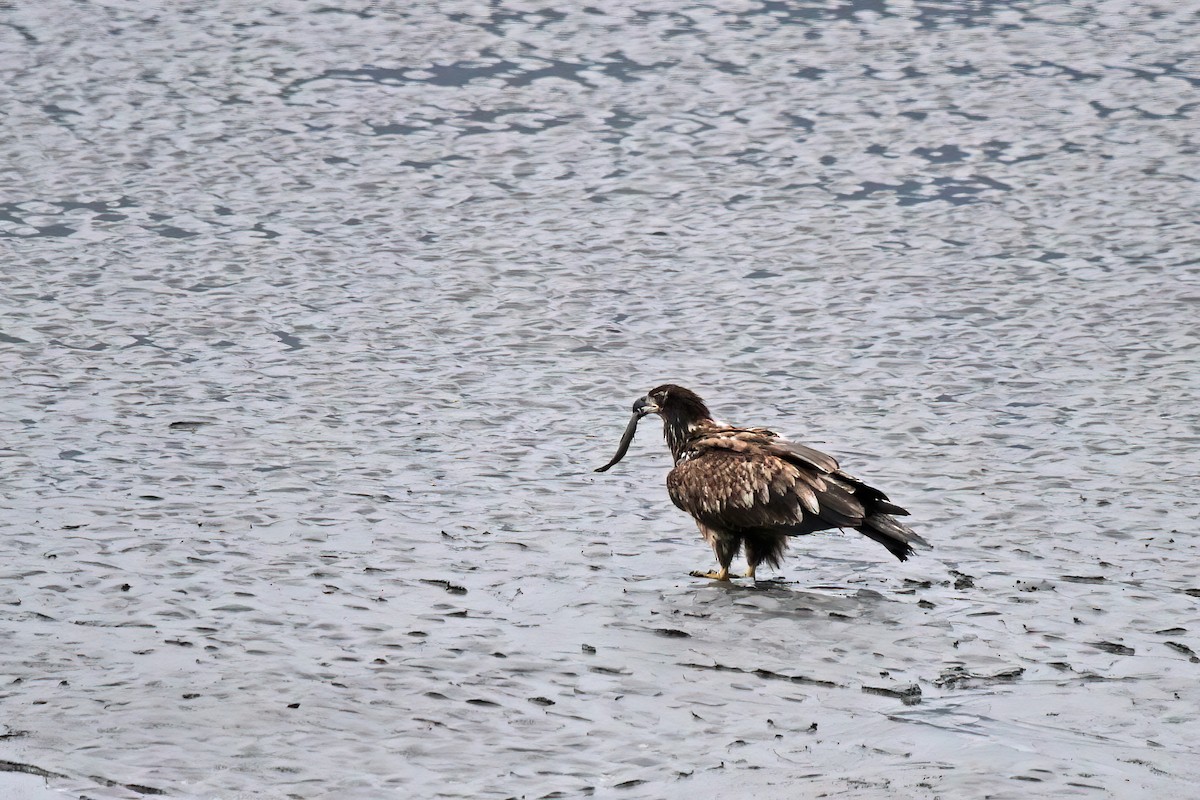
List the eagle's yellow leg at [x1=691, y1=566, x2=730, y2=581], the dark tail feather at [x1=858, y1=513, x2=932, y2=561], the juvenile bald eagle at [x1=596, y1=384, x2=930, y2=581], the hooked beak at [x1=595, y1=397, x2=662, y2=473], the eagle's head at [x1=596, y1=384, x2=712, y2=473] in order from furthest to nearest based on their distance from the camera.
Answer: the hooked beak at [x1=595, y1=397, x2=662, y2=473] < the eagle's head at [x1=596, y1=384, x2=712, y2=473] < the eagle's yellow leg at [x1=691, y1=566, x2=730, y2=581] < the juvenile bald eagle at [x1=596, y1=384, x2=930, y2=581] < the dark tail feather at [x1=858, y1=513, x2=932, y2=561]

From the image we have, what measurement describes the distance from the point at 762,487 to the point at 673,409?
1.33m

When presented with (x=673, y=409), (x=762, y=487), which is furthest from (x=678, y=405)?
(x=762, y=487)

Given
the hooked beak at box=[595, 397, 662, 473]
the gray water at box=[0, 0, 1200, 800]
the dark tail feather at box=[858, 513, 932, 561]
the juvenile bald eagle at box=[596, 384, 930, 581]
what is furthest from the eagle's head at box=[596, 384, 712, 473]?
the dark tail feather at box=[858, 513, 932, 561]

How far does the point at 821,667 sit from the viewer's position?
8602 millimetres

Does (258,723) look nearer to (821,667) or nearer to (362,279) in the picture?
(821,667)

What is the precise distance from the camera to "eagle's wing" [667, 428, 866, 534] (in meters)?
9.90

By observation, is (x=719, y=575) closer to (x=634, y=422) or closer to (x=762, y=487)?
(x=762, y=487)

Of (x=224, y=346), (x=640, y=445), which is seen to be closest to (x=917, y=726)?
(x=640, y=445)

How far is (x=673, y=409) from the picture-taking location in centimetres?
1129

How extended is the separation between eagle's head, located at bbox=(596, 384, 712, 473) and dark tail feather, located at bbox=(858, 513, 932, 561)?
1.70m

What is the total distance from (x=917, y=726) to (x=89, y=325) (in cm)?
900

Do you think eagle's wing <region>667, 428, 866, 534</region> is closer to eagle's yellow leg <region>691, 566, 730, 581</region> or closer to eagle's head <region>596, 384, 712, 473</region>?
eagle's yellow leg <region>691, 566, 730, 581</region>

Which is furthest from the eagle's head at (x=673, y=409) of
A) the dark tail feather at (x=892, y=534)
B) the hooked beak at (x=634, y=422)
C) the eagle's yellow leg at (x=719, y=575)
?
the dark tail feather at (x=892, y=534)

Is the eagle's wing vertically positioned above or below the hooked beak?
above
